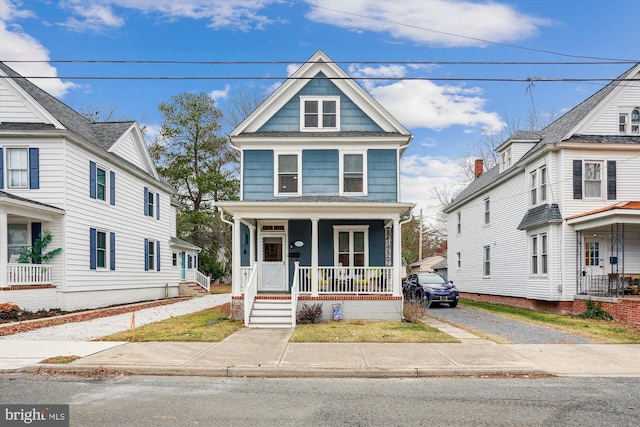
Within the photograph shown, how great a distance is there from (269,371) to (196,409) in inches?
92.8

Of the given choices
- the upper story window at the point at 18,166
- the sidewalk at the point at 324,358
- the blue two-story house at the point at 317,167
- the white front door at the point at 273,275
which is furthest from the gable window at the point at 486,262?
the upper story window at the point at 18,166

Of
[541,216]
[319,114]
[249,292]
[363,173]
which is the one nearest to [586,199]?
[541,216]

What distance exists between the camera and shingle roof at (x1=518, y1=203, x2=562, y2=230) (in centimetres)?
1833

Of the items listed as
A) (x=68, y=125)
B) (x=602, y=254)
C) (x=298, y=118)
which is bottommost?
(x=602, y=254)

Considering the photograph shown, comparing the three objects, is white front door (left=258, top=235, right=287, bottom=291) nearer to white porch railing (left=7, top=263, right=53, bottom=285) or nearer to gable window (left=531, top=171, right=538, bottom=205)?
white porch railing (left=7, top=263, right=53, bottom=285)

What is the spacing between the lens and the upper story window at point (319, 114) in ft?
60.0

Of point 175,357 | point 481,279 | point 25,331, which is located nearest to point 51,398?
point 175,357

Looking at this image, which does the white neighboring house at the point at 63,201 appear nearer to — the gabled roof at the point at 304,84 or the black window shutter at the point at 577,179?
the gabled roof at the point at 304,84

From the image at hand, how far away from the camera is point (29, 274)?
16531 millimetres

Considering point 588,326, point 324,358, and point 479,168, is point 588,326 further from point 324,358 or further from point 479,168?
point 479,168

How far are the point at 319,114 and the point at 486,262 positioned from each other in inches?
546

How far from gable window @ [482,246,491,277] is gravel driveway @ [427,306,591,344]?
7.35 m

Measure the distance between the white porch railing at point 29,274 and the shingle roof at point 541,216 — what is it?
1858cm

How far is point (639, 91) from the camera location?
61.9 feet
